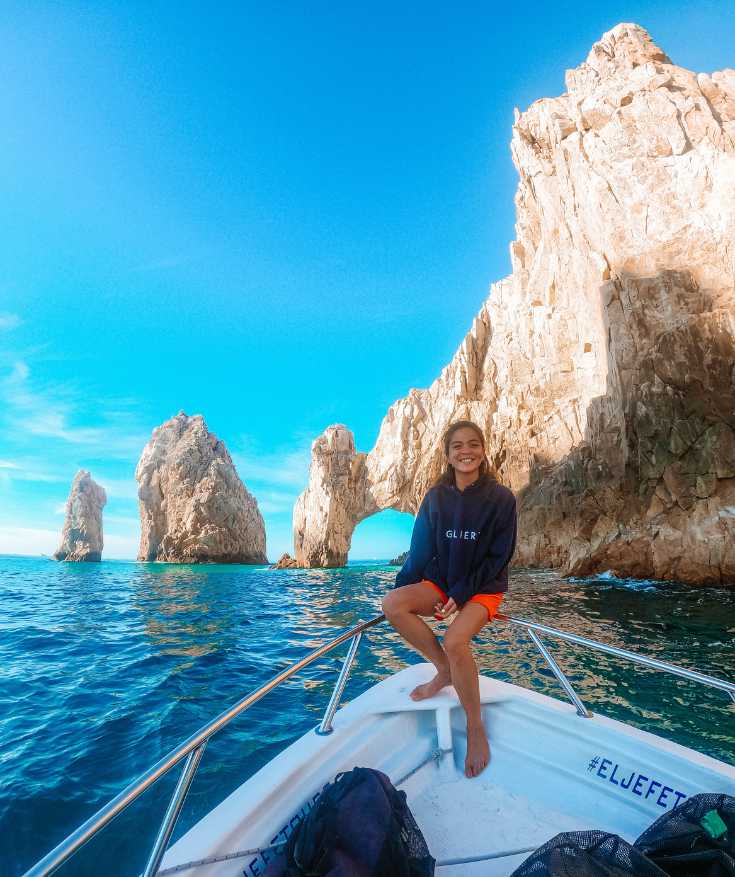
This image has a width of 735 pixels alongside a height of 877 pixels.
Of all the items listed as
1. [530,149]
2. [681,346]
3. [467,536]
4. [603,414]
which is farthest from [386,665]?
[530,149]

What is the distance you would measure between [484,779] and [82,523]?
249ft

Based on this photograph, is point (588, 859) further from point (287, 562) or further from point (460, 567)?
point (287, 562)

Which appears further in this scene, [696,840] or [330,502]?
[330,502]

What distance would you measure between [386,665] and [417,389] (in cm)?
3422

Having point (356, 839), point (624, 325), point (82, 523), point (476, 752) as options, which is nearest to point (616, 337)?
point (624, 325)

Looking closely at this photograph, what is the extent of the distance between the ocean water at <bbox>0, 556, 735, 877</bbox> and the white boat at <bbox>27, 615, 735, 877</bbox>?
4.66 feet

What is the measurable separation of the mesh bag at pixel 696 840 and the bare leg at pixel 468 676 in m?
0.95

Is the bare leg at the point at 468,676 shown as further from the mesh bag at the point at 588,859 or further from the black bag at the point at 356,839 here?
the mesh bag at the point at 588,859

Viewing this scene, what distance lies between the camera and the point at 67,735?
410 cm

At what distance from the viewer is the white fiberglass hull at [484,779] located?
1.76 metres

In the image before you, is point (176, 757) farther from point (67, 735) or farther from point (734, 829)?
point (67, 735)

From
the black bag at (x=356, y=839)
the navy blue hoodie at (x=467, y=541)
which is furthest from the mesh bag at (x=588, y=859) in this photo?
the navy blue hoodie at (x=467, y=541)

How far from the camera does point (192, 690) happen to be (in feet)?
17.3

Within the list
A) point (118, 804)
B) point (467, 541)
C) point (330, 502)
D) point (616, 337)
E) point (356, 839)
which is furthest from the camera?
point (330, 502)
